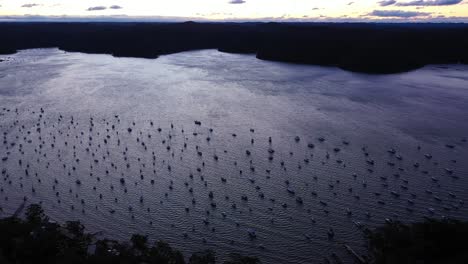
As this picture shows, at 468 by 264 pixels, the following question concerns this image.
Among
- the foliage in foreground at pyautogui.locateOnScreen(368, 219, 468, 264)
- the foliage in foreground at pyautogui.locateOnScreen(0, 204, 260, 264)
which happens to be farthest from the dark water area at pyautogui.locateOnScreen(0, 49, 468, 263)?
the foliage in foreground at pyautogui.locateOnScreen(0, 204, 260, 264)

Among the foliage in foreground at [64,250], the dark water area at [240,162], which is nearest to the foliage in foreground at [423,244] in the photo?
the dark water area at [240,162]

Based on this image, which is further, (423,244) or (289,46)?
(289,46)

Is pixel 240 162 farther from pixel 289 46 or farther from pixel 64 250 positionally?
pixel 289 46

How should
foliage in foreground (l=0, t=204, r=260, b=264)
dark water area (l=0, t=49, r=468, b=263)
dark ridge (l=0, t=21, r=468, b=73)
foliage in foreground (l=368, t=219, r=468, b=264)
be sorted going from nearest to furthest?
foliage in foreground (l=368, t=219, r=468, b=264) → foliage in foreground (l=0, t=204, r=260, b=264) → dark water area (l=0, t=49, r=468, b=263) → dark ridge (l=0, t=21, r=468, b=73)

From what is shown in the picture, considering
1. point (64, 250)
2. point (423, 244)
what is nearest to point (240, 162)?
point (423, 244)

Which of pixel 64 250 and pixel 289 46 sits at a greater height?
pixel 289 46

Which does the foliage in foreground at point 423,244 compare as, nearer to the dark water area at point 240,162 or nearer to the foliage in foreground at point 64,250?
the dark water area at point 240,162

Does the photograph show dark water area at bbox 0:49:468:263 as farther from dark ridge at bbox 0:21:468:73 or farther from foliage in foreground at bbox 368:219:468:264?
dark ridge at bbox 0:21:468:73
